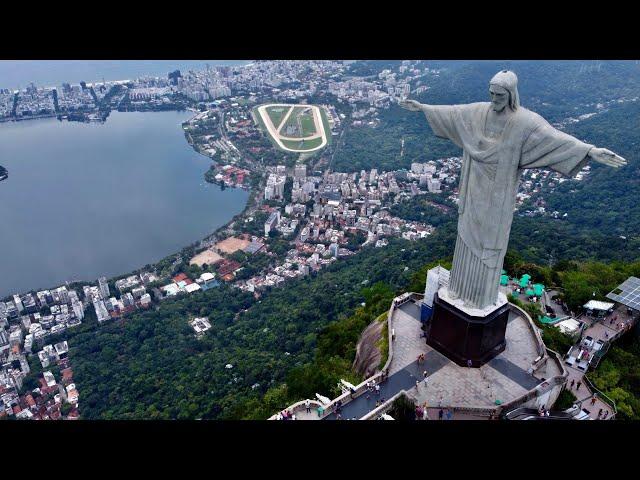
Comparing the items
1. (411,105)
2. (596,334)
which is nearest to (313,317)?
(596,334)

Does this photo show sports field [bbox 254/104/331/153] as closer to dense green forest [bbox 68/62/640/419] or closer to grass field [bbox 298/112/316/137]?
grass field [bbox 298/112/316/137]

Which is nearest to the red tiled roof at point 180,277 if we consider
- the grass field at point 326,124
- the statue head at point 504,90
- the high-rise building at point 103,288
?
the high-rise building at point 103,288

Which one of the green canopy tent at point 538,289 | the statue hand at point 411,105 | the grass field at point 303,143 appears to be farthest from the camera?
the grass field at point 303,143

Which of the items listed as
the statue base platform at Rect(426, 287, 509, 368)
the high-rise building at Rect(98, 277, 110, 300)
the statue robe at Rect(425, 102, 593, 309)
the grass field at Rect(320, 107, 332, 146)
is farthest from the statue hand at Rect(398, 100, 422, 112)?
the grass field at Rect(320, 107, 332, 146)

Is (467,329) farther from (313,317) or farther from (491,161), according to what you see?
(313,317)

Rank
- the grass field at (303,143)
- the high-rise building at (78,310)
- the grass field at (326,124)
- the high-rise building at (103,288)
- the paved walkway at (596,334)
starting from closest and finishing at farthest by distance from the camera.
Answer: the paved walkway at (596,334) → the high-rise building at (78,310) → the high-rise building at (103,288) → the grass field at (303,143) → the grass field at (326,124)

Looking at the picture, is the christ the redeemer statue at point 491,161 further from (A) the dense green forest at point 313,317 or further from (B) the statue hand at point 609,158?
(A) the dense green forest at point 313,317
